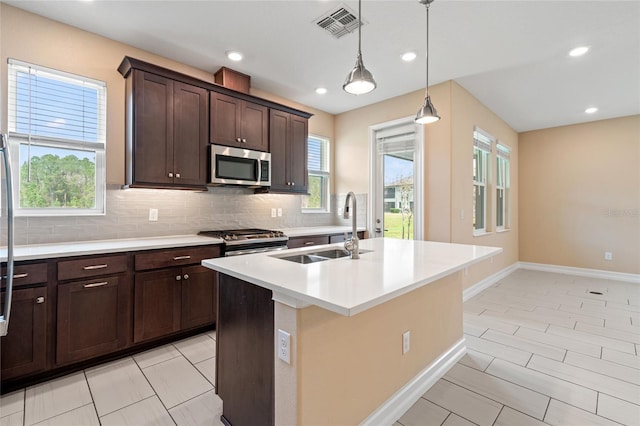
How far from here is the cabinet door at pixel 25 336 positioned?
6.34 feet

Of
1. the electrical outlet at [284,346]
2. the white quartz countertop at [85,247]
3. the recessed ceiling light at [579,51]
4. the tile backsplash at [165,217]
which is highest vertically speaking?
the recessed ceiling light at [579,51]

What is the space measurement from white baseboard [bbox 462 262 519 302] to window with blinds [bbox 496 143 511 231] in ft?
2.63

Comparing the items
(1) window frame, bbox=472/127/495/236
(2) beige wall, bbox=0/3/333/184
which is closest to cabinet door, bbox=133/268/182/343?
(2) beige wall, bbox=0/3/333/184

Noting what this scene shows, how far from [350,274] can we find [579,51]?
3.43m

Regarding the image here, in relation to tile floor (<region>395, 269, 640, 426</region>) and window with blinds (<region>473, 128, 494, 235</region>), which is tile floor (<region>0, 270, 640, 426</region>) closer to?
tile floor (<region>395, 269, 640, 426</region>)

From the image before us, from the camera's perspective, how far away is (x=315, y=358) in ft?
4.41

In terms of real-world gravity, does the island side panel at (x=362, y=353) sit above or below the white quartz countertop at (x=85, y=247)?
below

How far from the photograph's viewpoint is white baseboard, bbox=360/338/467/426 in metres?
1.69

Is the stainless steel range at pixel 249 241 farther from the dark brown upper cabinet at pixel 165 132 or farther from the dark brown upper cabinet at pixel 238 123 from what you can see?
the dark brown upper cabinet at pixel 238 123

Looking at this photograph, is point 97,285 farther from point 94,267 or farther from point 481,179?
point 481,179

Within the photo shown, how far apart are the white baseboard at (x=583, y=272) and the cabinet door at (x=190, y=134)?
6.30m

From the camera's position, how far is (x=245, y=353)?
156 cm

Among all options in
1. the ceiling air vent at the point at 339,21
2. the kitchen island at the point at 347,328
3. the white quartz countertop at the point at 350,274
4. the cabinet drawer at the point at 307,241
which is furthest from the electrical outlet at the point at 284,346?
the ceiling air vent at the point at 339,21

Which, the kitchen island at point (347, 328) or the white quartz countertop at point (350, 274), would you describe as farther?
the kitchen island at point (347, 328)
